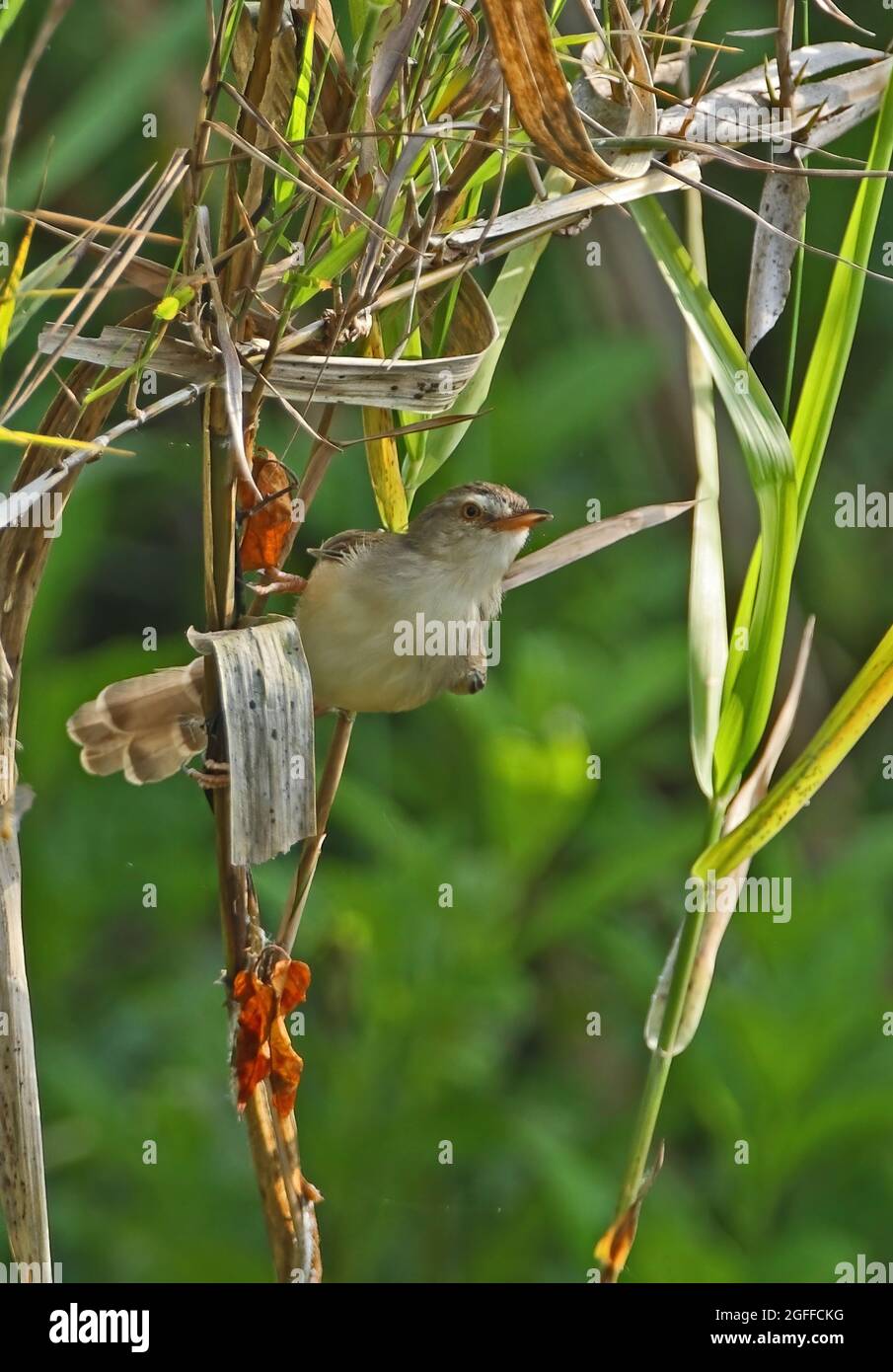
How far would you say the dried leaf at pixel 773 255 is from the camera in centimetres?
149

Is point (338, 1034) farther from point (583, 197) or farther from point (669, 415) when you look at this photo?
point (583, 197)

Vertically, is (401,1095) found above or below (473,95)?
below

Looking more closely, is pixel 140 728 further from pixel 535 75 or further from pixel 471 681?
pixel 535 75

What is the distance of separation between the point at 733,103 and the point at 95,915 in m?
2.23

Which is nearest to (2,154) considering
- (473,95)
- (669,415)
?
(473,95)

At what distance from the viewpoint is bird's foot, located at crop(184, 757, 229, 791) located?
1.31 metres

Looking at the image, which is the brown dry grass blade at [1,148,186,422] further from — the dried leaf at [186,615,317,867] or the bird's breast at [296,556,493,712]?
the bird's breast at [296,556,493,712]

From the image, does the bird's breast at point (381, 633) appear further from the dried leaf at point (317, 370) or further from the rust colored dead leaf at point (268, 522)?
the dried leaf at point (317, 370)

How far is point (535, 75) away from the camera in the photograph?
122 cm

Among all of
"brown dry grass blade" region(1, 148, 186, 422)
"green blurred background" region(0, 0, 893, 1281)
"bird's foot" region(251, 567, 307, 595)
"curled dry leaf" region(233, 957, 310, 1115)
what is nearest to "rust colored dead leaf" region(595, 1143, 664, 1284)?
"curled dry leaf" region(233, 957, 310, 1115)

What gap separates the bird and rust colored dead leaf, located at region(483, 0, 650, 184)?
0.81 metres

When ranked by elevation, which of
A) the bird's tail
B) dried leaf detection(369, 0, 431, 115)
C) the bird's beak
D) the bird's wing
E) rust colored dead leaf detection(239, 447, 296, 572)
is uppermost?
dried leaf detection(369, 0, 431, 115)

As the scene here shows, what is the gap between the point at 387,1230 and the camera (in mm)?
2959

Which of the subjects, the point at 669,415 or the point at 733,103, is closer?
the point at 733,103
